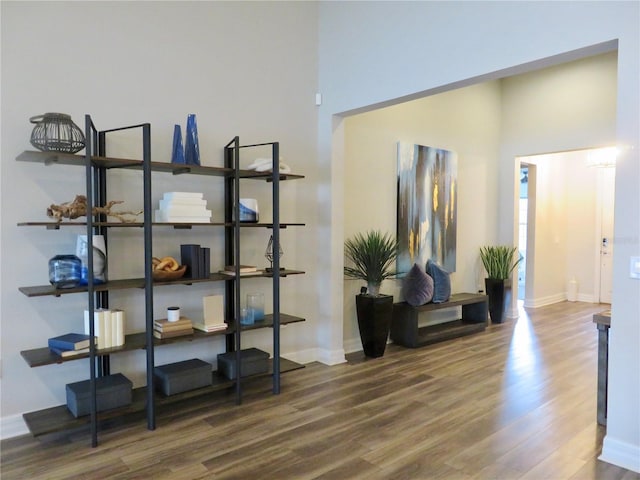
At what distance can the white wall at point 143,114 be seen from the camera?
276 centimetres

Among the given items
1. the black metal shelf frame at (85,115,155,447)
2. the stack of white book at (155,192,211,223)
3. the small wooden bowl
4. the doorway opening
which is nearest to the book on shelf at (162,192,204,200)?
the stack of white book at (155,192,211,223)

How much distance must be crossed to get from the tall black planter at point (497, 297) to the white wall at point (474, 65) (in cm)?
274

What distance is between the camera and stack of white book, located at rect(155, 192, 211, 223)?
119 inches

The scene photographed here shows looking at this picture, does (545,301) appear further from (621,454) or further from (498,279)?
(621,454)

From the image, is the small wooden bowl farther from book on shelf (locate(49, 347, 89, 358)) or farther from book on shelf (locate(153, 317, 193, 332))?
book on shelf (locate(49, 347, 89, 358))

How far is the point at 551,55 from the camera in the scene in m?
2.70

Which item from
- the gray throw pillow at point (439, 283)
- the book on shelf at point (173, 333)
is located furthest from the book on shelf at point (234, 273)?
the gray throw pillow at point (439, 283)

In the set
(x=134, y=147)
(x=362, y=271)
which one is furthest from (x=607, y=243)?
(x=134, y=147)

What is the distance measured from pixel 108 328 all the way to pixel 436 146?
4.26 meters

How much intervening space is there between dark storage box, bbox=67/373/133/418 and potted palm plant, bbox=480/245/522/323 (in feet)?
15.7

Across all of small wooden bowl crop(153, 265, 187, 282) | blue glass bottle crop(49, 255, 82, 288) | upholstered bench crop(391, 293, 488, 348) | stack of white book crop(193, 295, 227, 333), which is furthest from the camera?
upholstered bench crop(391, 293, 488, 348)

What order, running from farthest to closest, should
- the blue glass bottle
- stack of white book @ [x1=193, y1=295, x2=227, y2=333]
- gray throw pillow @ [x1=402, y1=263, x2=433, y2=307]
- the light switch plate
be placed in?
gray throw pillow @ [x1=402, y1=263, x2=433, y2=307] → stack of white book @ [x1=193, y1=295, x2=227, y2=333] → the blue glass bottle → the light switch plate

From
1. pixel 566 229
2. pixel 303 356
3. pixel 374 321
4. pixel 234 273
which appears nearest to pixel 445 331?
pixel 374 321

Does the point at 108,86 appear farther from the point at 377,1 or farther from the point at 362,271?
the point at 362,271
